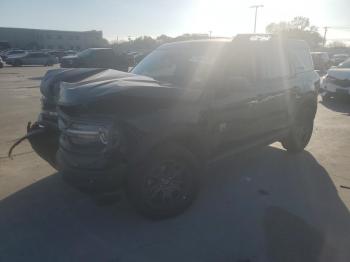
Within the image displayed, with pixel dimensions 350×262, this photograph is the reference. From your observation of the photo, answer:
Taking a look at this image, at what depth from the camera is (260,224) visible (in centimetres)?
367

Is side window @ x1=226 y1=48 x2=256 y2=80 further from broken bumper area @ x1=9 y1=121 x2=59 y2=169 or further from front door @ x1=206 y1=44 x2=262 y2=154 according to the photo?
broken bumper area @ x1=9 y1=121 x2=59 y2=169

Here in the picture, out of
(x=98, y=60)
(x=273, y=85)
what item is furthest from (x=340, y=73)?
(x=98, y=60)

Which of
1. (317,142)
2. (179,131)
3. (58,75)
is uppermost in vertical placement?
(58,75)

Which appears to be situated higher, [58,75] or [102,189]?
[58,75]

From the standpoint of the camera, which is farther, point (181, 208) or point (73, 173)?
point (181, 208)

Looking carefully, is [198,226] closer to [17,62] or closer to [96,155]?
[96,155]

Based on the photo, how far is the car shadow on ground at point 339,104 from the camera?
10.7 meters

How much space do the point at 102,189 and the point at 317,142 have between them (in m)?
5.24

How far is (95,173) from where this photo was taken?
3.11 metres

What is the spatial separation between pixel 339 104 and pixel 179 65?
9.34m

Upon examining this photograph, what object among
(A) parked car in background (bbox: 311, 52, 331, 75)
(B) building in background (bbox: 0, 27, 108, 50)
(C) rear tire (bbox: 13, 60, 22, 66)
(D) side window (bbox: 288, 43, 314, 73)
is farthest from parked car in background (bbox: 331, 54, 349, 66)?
(B) building in background (bbox: 0, 27, 108, 50)

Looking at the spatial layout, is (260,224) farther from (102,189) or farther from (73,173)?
(73,173)

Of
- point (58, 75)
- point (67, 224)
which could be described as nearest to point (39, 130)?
point (58, 75)

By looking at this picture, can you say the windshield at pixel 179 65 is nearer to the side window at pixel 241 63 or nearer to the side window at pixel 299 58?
the side window at pixel 241 63
